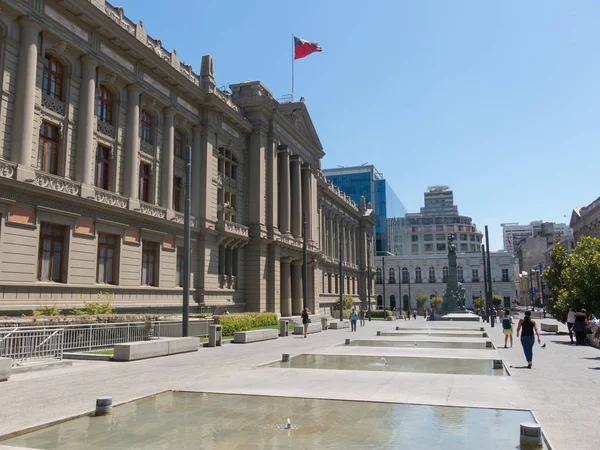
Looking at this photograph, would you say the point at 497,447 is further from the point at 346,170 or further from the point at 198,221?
the point at 346,170

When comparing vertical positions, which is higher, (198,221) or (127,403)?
(198,221)

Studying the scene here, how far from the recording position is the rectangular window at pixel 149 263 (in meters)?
32.2

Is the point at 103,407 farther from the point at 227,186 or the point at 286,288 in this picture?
the point at 286,288

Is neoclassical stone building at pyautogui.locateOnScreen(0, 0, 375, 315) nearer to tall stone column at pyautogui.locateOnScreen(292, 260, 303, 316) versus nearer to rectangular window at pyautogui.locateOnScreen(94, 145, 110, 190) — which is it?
rectangular window at pyautogui.locateOnScreen(94, 145, 110, 190)

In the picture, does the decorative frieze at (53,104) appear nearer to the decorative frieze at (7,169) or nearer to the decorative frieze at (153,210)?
the decorative frieze at (7,169)

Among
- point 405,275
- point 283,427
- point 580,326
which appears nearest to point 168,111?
point 580,326

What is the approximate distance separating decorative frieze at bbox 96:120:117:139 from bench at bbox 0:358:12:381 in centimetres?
1835

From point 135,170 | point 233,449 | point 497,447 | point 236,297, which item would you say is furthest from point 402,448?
point 236,297

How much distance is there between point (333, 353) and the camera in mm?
20688

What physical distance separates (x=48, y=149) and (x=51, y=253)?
204 inches

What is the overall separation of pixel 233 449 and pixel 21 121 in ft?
70.5

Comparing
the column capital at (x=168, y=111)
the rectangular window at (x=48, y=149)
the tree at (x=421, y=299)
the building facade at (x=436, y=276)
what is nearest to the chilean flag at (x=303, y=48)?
the column capital at (x=168, y=111)

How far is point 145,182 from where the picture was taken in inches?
1314

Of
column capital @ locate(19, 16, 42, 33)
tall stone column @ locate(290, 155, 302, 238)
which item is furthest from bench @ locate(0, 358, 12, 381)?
tall stone column @ locate(290, 155, 302, 238)
